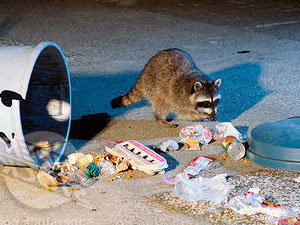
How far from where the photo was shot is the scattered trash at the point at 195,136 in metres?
4.47

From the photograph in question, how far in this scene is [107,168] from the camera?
12.9 ft

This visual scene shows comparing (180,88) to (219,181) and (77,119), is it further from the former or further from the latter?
(219,181)

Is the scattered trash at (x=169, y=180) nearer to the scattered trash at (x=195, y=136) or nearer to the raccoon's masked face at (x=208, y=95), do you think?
the scattered trash at (x=195, y=136)

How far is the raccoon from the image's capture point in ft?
16.4

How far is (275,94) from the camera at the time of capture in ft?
19.7

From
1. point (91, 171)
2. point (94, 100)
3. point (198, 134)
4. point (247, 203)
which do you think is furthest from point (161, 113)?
point (247, 203)

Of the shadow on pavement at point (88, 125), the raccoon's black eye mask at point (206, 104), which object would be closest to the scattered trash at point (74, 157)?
the shadow on pavement at point (88, 125)

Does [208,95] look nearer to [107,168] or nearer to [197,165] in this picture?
[197,165]

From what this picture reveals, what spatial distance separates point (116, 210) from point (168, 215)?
14.4 inches

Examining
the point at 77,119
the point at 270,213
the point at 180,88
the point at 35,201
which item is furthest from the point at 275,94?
the point at 35,201

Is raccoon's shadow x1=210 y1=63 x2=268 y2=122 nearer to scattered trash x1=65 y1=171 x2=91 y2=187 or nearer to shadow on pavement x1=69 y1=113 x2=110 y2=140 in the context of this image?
shadow on pavement x1=69 y1=113 x2=110 y2=140

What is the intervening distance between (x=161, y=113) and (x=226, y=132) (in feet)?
2.86

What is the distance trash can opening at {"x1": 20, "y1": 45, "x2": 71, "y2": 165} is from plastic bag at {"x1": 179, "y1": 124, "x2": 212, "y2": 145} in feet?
3.54

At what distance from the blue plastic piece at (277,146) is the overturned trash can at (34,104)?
1618 mm
